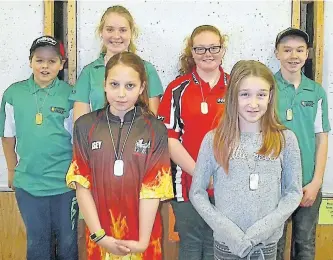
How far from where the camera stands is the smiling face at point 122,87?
1884 mm

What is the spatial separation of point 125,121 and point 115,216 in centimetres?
37

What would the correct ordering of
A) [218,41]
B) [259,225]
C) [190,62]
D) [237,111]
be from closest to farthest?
[259,225]
[237,111]
[218,41]
[190,62]

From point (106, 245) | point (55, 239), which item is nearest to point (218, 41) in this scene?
point (106, 245)

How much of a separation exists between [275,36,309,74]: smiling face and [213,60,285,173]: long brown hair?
68 centimetres

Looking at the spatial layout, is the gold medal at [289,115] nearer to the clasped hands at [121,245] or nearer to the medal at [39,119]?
the clasped hands at [121,245]

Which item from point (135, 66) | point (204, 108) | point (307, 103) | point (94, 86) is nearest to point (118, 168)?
point (135, 66)

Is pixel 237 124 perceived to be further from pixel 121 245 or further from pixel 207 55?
pixel 121 245

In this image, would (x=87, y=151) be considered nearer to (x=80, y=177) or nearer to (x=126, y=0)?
(x=80, y=177)

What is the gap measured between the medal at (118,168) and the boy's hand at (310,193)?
106cm

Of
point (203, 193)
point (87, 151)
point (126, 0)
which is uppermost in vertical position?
point (126, 0)

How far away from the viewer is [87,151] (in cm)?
189

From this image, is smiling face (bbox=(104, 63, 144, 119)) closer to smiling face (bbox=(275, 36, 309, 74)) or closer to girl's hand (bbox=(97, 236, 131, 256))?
girl's hand (bbox=(97, 236, 131, 256))

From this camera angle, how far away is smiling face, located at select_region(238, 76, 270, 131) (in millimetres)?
1820

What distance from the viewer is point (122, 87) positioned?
189 cm
